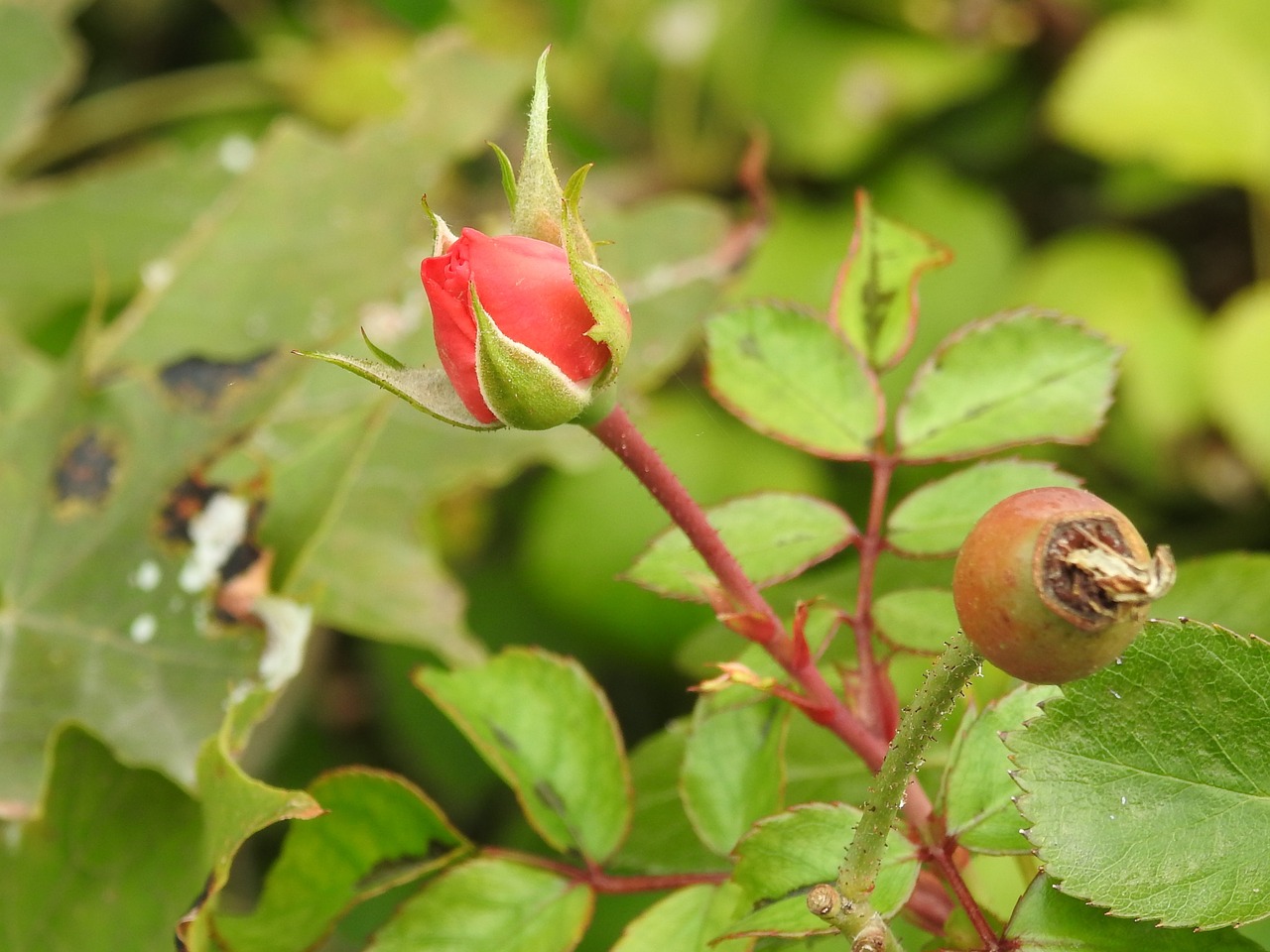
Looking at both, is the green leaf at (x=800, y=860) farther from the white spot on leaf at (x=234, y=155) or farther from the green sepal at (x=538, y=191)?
the white spot on leaf at (x=234, y=155)

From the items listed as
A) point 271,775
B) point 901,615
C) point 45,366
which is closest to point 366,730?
point 271,775

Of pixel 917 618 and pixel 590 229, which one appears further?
pixel 590 229

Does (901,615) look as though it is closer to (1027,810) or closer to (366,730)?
(1027,810)

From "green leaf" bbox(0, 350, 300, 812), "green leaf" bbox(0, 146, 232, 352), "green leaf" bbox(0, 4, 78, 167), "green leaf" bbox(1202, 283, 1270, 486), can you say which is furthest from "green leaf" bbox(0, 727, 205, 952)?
"green leaf" bbox(1202, 283, 1270, 486)

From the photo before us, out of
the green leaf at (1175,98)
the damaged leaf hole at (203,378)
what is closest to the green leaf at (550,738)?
the damaged leaf hole at (203,378)

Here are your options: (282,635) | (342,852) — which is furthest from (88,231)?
(342,852)

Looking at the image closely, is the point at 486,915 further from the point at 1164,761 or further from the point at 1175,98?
the point at 1175,98
